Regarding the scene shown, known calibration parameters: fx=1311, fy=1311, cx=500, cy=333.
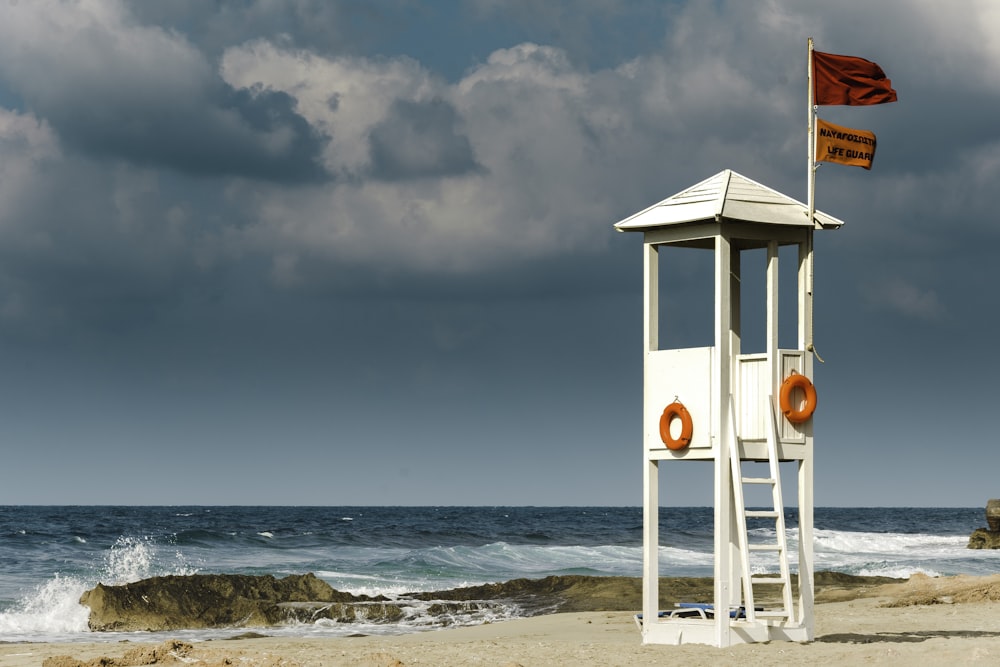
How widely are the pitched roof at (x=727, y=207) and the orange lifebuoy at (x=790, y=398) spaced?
1.69 metres

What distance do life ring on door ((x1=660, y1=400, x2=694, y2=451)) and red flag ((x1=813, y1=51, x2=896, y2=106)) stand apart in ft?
13.1

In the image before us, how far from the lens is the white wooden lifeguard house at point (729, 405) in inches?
544

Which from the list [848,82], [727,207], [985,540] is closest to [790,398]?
[727,207]

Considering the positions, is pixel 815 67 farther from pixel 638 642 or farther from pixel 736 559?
pixel 638 642

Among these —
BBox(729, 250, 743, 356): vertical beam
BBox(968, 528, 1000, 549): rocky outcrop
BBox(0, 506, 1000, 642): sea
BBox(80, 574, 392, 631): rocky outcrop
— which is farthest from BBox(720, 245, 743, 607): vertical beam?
BBox(968, 528, 1000, 549): rocky outcrop

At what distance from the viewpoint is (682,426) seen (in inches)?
552

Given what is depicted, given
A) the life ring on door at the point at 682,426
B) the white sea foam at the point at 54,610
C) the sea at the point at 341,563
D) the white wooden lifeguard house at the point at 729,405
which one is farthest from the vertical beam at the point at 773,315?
the white sea foam at the point at 54,610

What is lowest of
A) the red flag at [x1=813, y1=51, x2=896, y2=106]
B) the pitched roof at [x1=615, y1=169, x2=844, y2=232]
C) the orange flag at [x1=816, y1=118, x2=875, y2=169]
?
the pitched roof at [x1=615, y1=169, x2=844, y2=232]

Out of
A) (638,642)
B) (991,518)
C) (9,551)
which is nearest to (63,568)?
(9,551)

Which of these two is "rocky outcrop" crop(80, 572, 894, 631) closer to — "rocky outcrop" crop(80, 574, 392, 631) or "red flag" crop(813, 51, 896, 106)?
"rocky outcrop" crop(80, 574, 392, 631)

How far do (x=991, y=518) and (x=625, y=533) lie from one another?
19873mm

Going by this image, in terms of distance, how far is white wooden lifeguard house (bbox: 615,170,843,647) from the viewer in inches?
544

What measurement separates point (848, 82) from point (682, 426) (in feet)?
15.0

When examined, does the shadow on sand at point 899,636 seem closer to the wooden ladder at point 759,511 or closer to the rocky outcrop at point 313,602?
the wooden ladder at point 759,511
